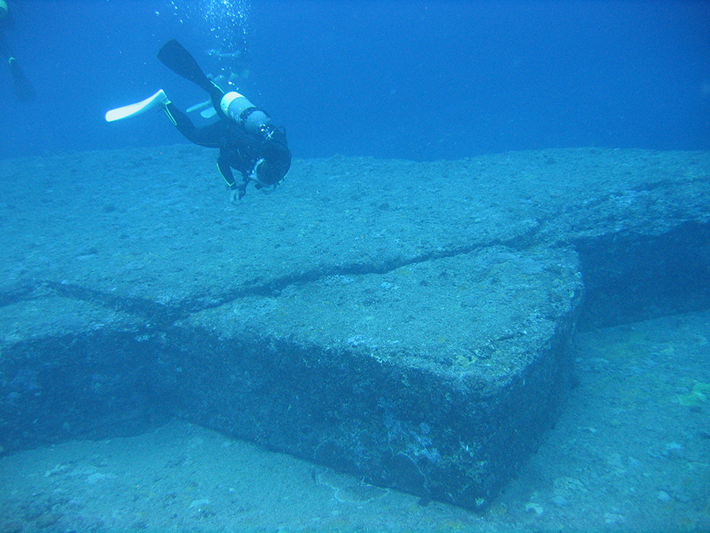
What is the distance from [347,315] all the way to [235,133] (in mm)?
2789

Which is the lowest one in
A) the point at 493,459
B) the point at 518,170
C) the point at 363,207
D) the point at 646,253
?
the point at 493,459

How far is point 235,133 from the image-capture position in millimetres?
4309

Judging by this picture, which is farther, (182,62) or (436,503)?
(182,62)

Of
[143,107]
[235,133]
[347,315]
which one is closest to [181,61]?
[143,107]

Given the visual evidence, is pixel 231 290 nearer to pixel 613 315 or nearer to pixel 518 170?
pixel 613 315

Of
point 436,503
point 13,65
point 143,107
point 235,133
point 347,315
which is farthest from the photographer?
point 13,65

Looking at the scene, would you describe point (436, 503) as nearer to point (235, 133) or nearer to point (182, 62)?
point (235, 133)

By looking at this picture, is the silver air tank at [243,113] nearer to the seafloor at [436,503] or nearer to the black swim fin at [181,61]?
the black swim fin at [181,61]

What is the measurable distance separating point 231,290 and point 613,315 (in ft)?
12.4

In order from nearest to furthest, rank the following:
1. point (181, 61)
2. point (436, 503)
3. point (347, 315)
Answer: point (436, 503) < point (347, 315) < point (181, 61)

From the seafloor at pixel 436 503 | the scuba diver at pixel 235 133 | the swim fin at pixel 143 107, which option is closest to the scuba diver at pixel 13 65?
the swim fin at pixel 143 107

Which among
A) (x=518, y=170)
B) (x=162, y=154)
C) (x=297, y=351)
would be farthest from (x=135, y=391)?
(x=162, y=154)

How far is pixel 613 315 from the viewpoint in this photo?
3.64 meters

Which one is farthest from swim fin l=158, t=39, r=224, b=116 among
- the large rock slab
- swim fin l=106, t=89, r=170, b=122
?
the large rock slab
